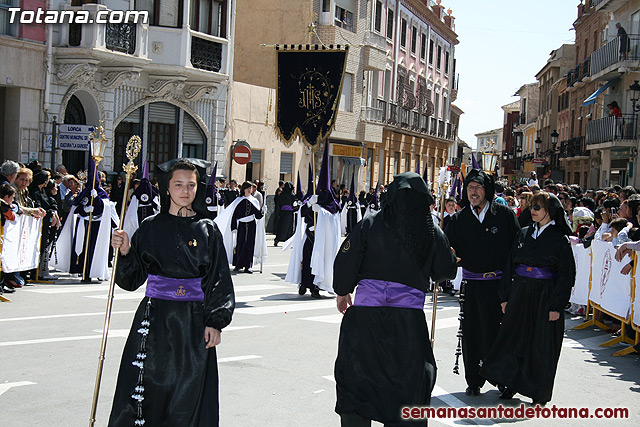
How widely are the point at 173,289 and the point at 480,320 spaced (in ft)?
11.8

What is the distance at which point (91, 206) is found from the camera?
1508 cm

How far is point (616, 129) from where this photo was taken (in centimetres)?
3469

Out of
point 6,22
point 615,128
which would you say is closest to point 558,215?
point 6,22

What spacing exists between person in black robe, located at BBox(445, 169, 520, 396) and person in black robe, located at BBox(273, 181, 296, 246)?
1772cm

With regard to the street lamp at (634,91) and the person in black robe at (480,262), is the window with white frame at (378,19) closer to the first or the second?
the street lamp at (634,91)

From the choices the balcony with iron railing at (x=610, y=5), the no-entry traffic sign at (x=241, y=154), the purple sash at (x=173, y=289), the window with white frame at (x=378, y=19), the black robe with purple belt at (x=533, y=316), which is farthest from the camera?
the window with white frame at (x=378, y=19)

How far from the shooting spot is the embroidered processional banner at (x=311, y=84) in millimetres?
16938

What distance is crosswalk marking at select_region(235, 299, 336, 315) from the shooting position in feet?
40.5

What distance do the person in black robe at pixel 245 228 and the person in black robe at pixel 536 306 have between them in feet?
34.3

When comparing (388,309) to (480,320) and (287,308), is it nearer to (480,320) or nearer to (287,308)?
(480,320)

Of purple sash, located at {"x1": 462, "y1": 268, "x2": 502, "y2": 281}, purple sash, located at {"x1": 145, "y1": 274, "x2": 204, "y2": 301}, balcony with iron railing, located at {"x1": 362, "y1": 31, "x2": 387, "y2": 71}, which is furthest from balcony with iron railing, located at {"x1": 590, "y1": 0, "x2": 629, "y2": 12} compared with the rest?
purple sash, located at {"x1": 145, "y1": 274, "x2": 204, "y2": 301}

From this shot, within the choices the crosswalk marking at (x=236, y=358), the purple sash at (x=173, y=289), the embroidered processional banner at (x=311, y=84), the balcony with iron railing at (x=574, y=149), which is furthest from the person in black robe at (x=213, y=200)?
the balcony with iron railing at (x=574, y=149)

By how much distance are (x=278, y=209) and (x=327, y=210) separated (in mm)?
12140

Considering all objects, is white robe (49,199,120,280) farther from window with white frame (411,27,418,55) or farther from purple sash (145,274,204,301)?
window with white frame (411,27,418,55)
